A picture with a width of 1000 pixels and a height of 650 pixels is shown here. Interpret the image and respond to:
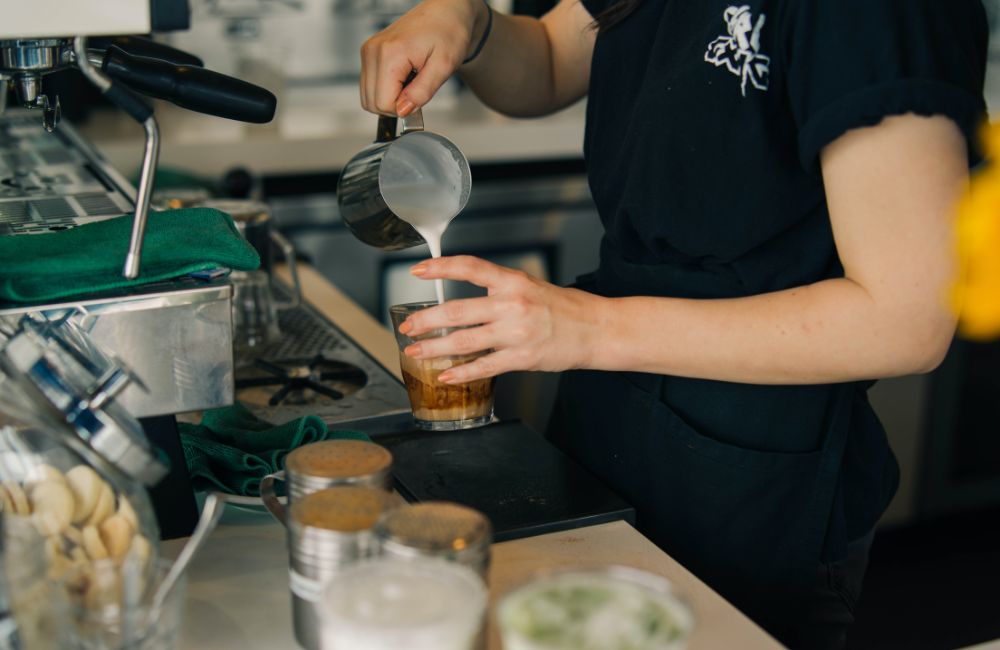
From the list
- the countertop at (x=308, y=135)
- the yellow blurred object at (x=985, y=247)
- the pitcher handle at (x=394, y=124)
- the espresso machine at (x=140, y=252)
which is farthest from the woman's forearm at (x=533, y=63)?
the countertop at (x=308, y=135)

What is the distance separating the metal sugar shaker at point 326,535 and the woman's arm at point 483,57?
55 cm

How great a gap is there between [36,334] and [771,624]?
825mm

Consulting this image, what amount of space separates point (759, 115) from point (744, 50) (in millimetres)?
65

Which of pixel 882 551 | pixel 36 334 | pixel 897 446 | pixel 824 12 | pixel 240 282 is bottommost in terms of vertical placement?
pixel 882 551

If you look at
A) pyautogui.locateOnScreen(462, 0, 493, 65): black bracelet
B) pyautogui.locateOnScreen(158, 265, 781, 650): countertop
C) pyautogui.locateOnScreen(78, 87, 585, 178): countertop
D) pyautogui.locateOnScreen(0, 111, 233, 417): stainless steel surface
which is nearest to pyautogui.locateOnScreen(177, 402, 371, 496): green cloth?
pyautogui.locateOnScreen(158, 265, 781, 650): countertop

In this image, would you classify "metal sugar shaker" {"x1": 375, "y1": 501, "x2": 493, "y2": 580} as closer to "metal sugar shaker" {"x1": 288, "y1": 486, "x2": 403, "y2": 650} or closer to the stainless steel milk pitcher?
"metal sugar shaker" {"x1": 288, "y1": 486, "x2": 403, "y2": 650}

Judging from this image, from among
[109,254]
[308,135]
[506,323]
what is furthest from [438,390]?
[308,135]

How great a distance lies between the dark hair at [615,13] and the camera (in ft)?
4.46

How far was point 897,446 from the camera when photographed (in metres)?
3.17

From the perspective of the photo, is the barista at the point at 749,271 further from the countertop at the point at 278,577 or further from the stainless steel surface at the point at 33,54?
the stainless steel surface at the point at 33,54

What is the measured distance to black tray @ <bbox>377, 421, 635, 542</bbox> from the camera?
1.18m

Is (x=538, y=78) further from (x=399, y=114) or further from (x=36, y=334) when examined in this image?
(x=36, y=334)

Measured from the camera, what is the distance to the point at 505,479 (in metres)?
1.26

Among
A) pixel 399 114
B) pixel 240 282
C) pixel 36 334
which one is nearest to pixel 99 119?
pixel 240 282
